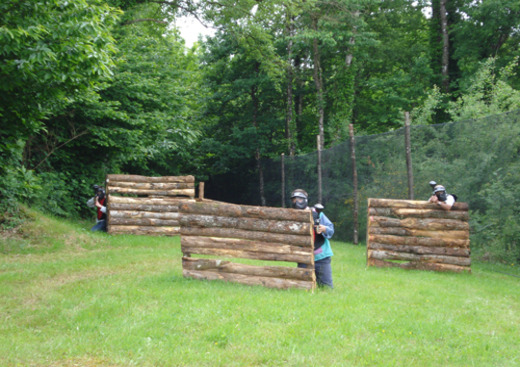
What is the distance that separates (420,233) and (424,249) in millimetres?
346

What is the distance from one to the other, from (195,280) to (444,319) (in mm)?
3876

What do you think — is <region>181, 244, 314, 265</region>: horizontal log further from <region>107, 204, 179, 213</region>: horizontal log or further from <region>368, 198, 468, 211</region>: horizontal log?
<region>107, 204, 179, 213</region>: horizontal log

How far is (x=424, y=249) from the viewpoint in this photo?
1026 cm

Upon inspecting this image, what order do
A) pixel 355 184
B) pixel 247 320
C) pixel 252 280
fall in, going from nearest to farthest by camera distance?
pixel 247 320, pixel 252 280, pixel 355 184

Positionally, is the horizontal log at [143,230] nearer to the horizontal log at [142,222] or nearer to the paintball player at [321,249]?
the horizontal log at [142,222]

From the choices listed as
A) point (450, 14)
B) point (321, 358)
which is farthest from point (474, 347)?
point (450, 14)

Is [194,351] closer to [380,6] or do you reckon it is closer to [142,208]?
[142,208]

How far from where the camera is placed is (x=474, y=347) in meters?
5.19

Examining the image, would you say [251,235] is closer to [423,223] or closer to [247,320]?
[247,320]

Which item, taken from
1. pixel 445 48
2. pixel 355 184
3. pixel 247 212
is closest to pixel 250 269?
pixel 247 212

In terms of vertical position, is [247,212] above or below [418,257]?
above

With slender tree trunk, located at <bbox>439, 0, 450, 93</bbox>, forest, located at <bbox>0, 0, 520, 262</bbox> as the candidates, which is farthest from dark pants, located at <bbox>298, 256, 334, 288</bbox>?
slender tree trunk, located at <bbox>439, 0, 450, 93</bbox>

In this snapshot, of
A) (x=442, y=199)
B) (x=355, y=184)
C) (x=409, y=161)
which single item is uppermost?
(x=409, y=161)

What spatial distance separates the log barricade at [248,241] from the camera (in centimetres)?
766
